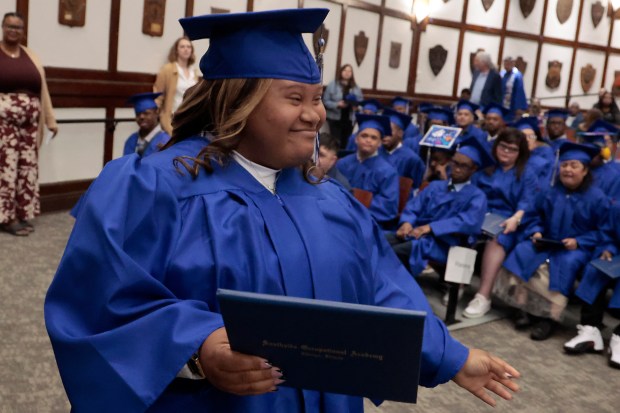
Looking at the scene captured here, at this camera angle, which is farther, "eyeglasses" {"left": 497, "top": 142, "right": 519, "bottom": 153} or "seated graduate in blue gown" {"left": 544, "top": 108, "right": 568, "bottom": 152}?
"seated graduate in blue gown" {"left": 544, "top": 108, "right": 568, "bottom": 152}

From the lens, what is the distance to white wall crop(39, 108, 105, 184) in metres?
7.80

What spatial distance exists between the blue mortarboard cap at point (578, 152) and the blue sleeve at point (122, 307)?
14.6 feet

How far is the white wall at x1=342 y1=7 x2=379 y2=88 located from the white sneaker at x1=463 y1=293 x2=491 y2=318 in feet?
26.3

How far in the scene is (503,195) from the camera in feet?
20.7

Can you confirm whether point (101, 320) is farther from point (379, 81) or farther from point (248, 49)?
point (379, 81)

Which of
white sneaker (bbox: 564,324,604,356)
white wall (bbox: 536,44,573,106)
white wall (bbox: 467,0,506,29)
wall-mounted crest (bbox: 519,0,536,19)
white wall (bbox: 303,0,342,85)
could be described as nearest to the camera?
white sneaker (bbox: 564,324,604,356)

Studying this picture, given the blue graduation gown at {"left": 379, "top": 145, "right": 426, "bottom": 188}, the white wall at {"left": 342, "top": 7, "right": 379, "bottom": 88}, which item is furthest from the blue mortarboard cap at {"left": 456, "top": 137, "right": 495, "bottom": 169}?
the white wall at {"left": 342, "top": 7, "right": 379, "bottom": 88}

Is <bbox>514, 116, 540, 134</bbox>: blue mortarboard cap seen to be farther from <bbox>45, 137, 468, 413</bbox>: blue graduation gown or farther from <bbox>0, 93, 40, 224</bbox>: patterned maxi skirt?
<bbox>45, 137, 468, 413</bbox>: blue graduation gown

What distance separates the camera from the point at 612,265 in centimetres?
517

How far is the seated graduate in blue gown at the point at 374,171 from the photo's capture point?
6.35 meters

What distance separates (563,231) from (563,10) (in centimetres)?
1371

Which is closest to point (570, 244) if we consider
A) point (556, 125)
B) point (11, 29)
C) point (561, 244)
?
point (561, 244)

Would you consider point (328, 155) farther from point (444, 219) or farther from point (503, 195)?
point (503, 195)

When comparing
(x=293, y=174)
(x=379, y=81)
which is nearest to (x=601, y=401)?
(x=293, y=174)
